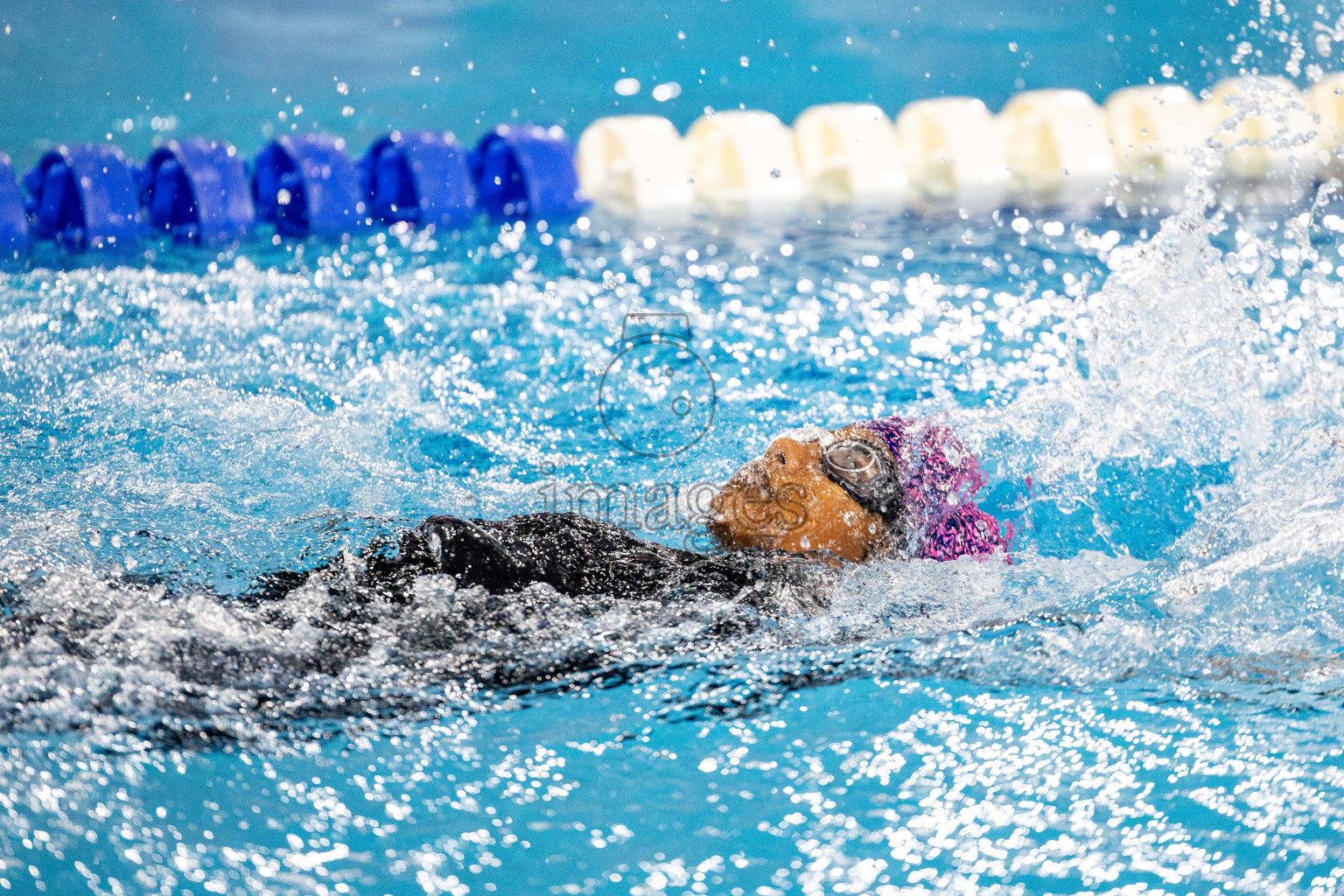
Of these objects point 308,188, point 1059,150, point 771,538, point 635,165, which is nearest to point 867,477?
point 771,538

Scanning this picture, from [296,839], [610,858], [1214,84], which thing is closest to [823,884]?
[610,858]

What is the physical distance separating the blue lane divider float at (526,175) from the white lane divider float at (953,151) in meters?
2.30

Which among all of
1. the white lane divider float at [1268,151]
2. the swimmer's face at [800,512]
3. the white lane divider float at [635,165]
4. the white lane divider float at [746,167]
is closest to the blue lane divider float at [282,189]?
the white lane divider float at [635,165]

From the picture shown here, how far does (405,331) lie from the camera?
4.39m

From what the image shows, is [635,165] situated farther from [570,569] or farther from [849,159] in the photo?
[570,569]

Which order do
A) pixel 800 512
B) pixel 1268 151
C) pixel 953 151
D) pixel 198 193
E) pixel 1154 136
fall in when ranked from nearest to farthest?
1. pixel 800 512
2. pixel 198 193
3. pixel 953 151
4. pixel 1154 136
5. pixel 1268 151

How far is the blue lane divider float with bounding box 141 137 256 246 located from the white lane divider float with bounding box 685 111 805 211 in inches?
114

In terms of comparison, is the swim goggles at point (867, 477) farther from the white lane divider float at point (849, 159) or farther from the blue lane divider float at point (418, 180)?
the white lane divider float at point (849, 159)

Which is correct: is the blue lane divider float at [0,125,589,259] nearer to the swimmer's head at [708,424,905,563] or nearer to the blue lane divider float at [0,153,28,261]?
the blue lane divider float at [0,153,28,261]

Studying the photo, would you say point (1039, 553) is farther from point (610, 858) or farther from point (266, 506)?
point (266, 506)

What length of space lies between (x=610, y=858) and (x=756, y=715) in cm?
36

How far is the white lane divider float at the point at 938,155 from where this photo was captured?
7.34m

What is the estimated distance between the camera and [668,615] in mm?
1854

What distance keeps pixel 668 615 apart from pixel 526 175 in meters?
5.70
